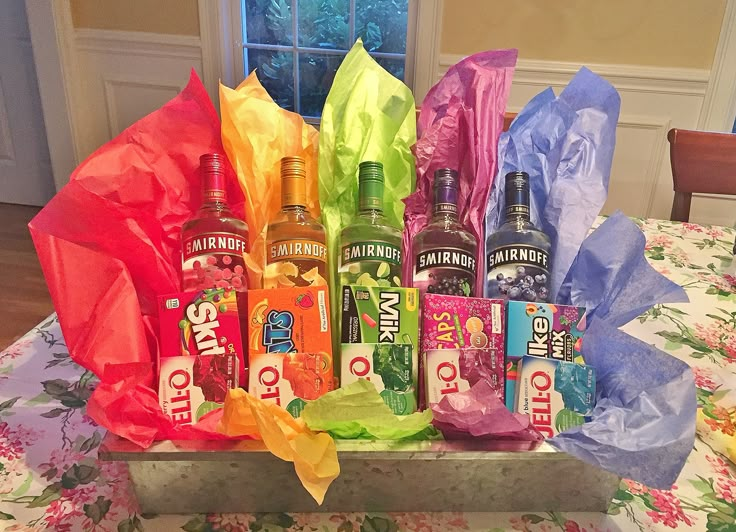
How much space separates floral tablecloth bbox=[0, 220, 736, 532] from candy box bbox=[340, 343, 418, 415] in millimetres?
109

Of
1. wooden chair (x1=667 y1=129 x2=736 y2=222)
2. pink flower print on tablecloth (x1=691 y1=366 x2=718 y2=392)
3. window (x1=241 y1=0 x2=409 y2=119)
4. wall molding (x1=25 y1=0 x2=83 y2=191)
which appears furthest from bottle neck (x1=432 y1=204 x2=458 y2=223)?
wall molding (x1=25 y1=0 x2=83 y2=191)

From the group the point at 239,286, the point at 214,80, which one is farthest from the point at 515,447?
the point at 214,80

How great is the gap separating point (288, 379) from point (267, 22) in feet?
7.42

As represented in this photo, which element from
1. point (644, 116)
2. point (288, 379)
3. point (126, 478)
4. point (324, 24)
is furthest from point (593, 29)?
point (126, 478)

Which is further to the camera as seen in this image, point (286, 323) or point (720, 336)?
point (720, 336)

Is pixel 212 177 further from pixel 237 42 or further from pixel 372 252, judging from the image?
pixel 237 42

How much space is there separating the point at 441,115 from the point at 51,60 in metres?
2.27

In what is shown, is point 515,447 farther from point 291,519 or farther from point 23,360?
point 23,360

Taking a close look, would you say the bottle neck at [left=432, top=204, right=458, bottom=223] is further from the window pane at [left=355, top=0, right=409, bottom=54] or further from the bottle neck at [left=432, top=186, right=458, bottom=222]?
the window pane at [left=355, top=0, right=409, bottom=54]

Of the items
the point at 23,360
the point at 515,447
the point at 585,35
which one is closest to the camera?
the point at 515,447

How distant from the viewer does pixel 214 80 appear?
2281 millimetres

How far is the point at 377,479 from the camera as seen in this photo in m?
0.46

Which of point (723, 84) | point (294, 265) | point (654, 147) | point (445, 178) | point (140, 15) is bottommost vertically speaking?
point (294, 265)

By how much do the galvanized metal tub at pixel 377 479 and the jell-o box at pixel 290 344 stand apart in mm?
86
